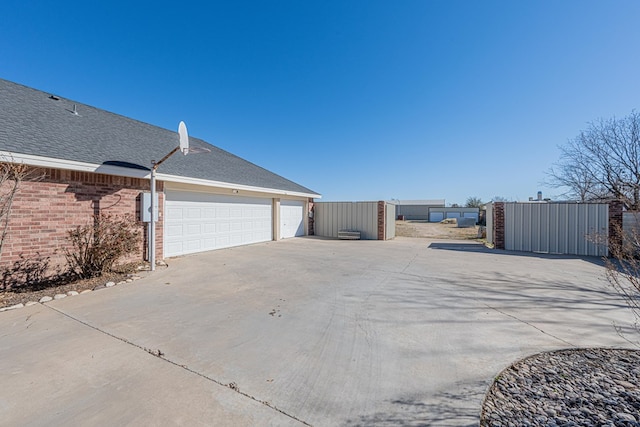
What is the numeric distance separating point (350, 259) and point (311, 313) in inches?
198

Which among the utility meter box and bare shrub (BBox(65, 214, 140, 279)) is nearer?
bare shrub (BBox(65, 214, 140, 279))

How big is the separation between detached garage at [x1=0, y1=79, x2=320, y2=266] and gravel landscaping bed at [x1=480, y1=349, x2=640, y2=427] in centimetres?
739

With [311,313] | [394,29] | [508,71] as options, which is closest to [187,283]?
[311,313]

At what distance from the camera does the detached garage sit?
5574 millimetres

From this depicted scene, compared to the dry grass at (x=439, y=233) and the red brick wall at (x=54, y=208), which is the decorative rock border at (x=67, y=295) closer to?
the red brick wall at (x=54, y=208)

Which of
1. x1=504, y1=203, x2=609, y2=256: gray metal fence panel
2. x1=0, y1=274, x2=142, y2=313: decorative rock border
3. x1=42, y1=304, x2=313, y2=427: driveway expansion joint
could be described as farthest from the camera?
x1=504, y1=203, x2=609, y2=256: gray metal fence panel

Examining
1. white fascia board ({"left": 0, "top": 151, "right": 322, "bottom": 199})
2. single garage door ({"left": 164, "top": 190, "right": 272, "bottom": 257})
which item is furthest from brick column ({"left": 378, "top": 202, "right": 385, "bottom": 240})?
white fascia board ({"left": 0, "top": 151, "right": 322, "bottom": 199})

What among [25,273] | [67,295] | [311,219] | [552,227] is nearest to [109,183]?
[25,273]

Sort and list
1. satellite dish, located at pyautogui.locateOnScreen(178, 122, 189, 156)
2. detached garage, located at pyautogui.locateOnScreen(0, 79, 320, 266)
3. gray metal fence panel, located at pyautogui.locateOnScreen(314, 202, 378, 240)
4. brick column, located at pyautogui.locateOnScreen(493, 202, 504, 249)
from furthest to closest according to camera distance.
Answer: gray metal fence panel, located at pyautogui.locateOnScreen(314, 202, 378, 240) < brick column, located at pyautogui.locateOnScreen(493, 202, 504, 249) < satellite dish, located at pyautogui.locateOnScreen(178, 122, 189, 156) < detached garage, located at pyautogui.locateOnScreen(0, 79, 320, 266)

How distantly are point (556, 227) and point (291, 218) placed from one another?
12.2 m

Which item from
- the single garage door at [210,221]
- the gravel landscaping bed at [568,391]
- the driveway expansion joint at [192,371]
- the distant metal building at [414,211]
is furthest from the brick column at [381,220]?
the distant metal building at [414,211]

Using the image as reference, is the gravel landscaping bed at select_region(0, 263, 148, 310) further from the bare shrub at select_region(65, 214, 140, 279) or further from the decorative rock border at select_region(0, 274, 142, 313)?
the bare shrub at select_region(65, 214, 140, 279)

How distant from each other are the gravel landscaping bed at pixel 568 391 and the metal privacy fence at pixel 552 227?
933 cm

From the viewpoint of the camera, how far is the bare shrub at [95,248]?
237 inches
